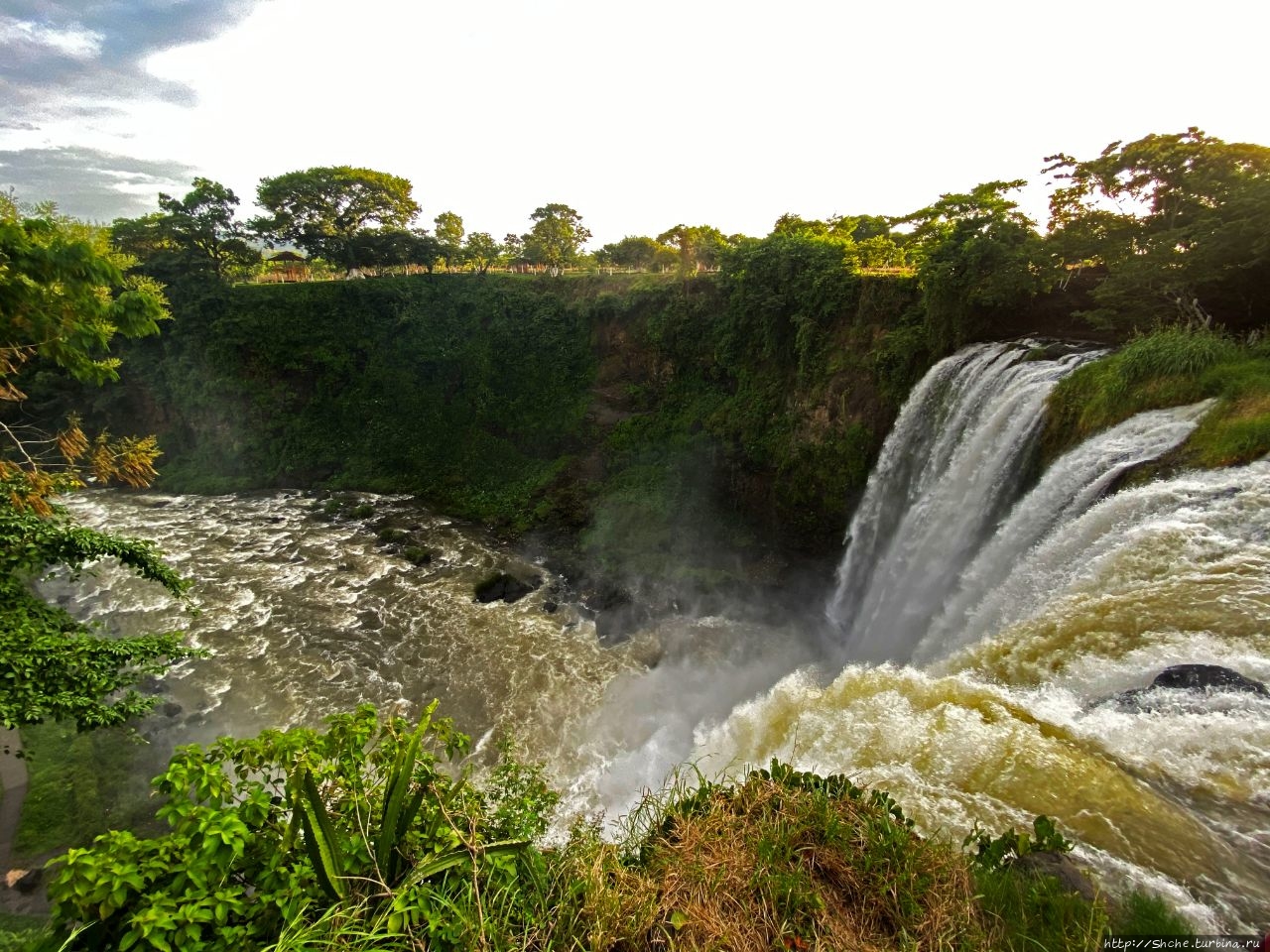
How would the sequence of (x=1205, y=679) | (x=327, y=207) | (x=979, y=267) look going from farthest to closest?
(x=327, y=207)
(x=979, y=267)
(x=1205, y=679)

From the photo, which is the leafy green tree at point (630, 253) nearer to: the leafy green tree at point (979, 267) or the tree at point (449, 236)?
the tree at point (449, 236)

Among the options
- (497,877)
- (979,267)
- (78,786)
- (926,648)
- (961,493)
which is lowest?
(78,786)

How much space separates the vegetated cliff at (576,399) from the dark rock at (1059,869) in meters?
13.2

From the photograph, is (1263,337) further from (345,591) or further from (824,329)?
(345,591)

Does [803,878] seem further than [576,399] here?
No

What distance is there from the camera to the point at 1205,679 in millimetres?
4965

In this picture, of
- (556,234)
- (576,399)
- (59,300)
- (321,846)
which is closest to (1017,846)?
(321,846)

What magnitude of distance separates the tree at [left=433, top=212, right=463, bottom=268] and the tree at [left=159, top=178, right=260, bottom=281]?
1057 cm

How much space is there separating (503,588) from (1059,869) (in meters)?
15.8

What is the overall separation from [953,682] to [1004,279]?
10284 millimetres

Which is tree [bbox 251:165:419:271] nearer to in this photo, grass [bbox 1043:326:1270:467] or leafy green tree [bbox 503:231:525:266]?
leafy green tree [bbox 503:231:525:266]

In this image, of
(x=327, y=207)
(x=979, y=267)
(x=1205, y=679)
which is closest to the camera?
(x=1205, y=679)

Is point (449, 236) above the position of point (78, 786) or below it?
above

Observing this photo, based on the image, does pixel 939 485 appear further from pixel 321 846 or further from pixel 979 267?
pixel 321 846
